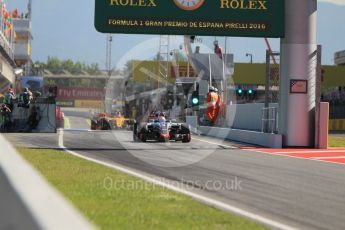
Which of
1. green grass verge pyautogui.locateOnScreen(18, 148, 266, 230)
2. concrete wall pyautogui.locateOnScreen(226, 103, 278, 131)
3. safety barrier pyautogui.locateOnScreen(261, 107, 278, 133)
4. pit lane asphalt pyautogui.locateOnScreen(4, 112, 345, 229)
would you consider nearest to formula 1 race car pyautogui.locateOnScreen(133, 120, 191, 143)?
safety barrier pyautogui.locateOnScreen(261, 107, 278, 133)

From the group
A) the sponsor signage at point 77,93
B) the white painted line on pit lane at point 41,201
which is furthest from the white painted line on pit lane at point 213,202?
the sponsor signage at point 77,93

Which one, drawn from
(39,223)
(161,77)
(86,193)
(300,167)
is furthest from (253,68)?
(39,223)

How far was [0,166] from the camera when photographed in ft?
22.1

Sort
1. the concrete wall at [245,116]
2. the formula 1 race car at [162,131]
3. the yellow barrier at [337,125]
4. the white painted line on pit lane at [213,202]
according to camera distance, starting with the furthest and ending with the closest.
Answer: the yellow barrier at [337,125] < the concrete wall at [245,116] < the formula 1 race car at [162,131] < the white painted line on pit lane at [213,202]

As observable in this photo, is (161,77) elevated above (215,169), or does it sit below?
above

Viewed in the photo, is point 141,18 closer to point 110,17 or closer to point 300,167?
point 110,17

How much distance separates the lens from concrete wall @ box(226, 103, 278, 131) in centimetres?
2698

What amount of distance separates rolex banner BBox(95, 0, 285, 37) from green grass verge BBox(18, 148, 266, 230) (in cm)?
915

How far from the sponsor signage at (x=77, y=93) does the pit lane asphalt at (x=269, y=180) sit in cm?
13480

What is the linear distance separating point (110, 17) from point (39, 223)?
52.1ft

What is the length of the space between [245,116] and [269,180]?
61.5 feet

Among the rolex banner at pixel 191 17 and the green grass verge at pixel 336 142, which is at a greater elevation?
the rolex banner at pixel 191 17

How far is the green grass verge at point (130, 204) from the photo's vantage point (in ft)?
19.4

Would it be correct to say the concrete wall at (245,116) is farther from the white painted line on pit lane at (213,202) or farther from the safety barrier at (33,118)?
the white painted line on pit lane at (213,202)
